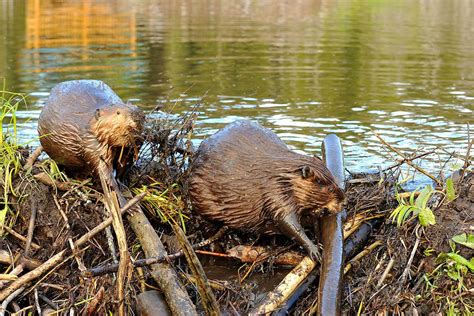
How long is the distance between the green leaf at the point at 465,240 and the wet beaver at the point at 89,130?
7.23 ft

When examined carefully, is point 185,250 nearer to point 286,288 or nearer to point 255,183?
point 286,288

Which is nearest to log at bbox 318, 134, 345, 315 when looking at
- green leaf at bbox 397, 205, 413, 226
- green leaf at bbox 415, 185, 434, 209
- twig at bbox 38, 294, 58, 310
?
green leaf at bbox 397, 205, 413, 226

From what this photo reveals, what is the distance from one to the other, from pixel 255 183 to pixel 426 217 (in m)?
1.10

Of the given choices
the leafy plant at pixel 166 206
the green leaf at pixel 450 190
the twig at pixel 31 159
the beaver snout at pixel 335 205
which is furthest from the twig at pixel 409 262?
the twig at pixel 31 159

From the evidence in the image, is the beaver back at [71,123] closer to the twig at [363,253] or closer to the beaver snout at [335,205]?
the beaver snout at [335,205]

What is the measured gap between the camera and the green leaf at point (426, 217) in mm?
4402

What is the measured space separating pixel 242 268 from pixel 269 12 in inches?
1204

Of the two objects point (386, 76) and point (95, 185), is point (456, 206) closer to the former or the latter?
point (95, 185)

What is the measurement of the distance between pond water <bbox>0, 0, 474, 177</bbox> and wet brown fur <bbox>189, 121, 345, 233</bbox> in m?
0.65

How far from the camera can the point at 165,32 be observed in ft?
78.4

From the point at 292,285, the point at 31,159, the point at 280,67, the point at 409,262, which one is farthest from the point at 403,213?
the point at 280,67

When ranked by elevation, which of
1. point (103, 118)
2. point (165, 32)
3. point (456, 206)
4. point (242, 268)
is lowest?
point (242, 268)

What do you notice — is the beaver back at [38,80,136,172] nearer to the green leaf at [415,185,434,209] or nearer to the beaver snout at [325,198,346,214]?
the beaver snout at [325,198,346,214]

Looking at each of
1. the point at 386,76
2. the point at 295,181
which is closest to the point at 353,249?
the point at 295,181
